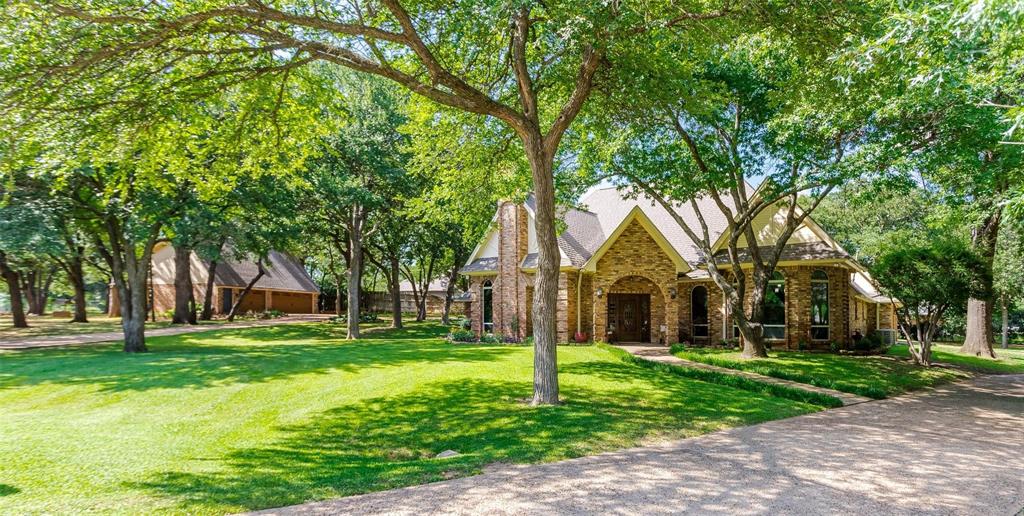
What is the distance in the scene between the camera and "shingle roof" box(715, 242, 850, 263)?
61.5 feet

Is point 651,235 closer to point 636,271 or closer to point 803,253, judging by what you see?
point 636,271

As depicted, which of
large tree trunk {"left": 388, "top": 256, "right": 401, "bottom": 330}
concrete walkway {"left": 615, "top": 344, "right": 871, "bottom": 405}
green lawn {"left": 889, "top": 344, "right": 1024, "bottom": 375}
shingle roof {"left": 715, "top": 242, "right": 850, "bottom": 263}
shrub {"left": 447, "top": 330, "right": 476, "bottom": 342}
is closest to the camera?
concrete walkway {"left": 615, "top": 344, "right": 871, "bottom": 405}

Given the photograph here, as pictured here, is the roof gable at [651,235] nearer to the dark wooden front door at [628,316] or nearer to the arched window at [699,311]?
the arched window at [699,311]

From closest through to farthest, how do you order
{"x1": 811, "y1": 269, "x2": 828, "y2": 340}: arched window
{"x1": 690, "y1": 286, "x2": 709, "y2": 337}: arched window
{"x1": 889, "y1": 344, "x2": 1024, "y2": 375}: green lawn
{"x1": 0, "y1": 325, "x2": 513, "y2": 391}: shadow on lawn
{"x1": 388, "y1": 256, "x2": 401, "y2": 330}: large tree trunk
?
{"x1": 0, "y1": 325, "x2": 513, "y2": 391}: shadow on lawn, {"x1": 889, "y1": 344, "x2": 1024, "y2": 375}: green lawn, {"x1": 811, "y1": 269, "x2": 828, "y2": 340}: arched window, {"x1": 690, "y1": 286, "x2": 709, "y2": 337}: arched window, {"x1": 388, "y1": 256, "x2": 401, "y2": 330}: large tree trunk

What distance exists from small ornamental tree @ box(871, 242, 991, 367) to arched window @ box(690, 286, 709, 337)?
6965mm

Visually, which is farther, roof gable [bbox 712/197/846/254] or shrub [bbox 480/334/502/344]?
shrub [bbox 480/334/502/344]

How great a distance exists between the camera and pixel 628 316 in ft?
72.9

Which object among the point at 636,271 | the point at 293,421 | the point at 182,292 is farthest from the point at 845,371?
the point at 182,292

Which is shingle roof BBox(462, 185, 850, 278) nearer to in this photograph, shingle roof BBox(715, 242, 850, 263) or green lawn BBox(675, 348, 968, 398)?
shingle roof BBox(715, 242, 850, 263)

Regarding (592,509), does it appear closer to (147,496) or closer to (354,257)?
(147,496)

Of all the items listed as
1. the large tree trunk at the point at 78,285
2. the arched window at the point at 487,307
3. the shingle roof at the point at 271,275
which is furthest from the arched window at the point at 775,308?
the large tree trunk at the point at 78,285

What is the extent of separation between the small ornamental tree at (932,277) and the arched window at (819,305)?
14.0 feet

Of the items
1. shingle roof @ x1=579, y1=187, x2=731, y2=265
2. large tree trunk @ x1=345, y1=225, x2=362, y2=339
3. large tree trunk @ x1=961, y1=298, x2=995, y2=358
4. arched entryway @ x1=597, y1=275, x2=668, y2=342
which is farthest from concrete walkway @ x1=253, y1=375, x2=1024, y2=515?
large tree trunk @ x1=345, y1=225, x2=362, y2=339

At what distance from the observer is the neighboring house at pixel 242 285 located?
38.9 meters
